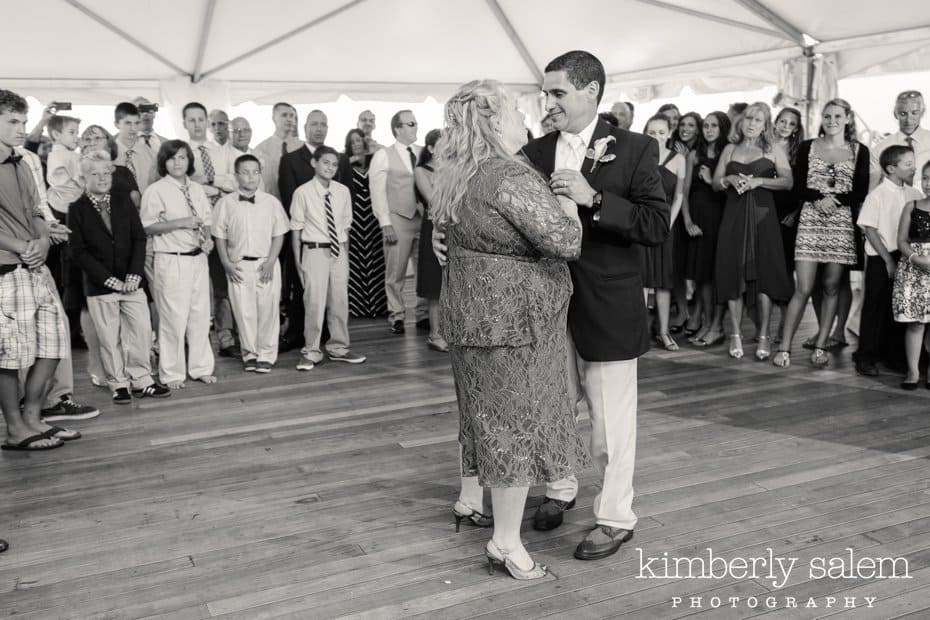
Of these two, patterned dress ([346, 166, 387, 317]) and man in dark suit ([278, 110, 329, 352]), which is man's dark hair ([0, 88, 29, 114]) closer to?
man in dark suit ([278, 110, 329, 352])

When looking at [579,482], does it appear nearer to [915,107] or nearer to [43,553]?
[43,553]

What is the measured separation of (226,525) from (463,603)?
107cm

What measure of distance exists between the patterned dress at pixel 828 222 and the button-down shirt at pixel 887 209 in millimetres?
276

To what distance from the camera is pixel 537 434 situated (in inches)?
98.7

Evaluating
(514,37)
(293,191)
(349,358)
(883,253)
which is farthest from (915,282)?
(514,37)

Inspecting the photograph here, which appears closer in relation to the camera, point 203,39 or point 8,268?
point 8,268

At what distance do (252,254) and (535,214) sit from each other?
354cm

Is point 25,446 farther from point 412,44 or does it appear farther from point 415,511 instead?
point 412,44

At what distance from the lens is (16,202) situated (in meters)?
3.86

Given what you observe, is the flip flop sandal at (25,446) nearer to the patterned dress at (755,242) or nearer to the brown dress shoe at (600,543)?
the brown dress shoe at (600,543)

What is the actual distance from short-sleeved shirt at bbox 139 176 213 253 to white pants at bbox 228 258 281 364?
0.42 metres

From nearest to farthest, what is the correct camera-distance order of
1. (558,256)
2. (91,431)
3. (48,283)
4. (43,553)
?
(558,256) → (43,553) → (48,283) → (91,431)

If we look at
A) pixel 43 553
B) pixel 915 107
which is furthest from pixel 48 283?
pixel 915 107

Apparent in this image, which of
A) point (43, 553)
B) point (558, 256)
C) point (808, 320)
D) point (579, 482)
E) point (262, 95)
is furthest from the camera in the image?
point (262, 95)
